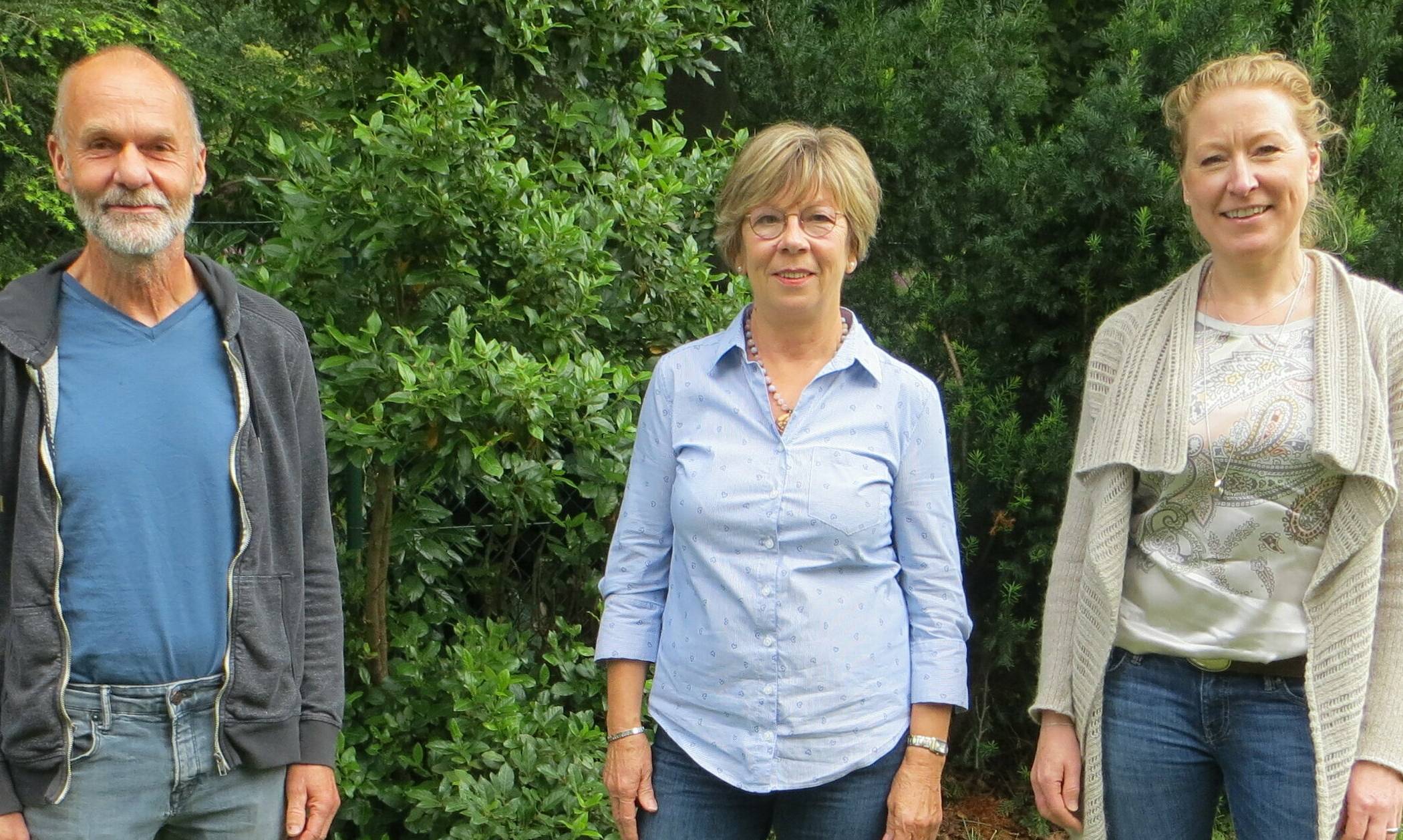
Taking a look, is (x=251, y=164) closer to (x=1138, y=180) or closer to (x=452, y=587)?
(x=452, y=587)

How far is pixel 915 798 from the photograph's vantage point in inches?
96.0

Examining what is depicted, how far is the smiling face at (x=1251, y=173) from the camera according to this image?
2.44 meters

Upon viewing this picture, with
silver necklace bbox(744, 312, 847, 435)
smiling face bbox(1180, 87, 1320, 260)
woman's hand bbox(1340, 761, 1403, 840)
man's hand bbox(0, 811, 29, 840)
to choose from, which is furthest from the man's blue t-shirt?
woman's hand bbox(1340, 761, 1403, 840)

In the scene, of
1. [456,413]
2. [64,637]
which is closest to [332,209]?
[456,413]

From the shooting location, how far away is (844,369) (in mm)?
2572

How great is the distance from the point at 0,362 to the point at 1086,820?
2106 mm

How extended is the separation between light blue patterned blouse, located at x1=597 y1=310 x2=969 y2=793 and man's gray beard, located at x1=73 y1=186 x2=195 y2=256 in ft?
3.09

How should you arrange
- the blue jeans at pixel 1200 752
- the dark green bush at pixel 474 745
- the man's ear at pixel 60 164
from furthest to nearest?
1. the dark green bush at pixel 474 745
2. the man's ear at pixel 60 164
3. the blue jeans at pixel 1200 752

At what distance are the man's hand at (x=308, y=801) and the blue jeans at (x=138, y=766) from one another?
0.44 feet

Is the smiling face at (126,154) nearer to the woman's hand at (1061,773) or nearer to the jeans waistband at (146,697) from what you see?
the jeans waistband at (146,697)

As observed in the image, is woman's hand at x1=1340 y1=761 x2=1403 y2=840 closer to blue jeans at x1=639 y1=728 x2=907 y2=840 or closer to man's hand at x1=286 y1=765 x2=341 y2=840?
blue jeans at x1=639 y1=728 x2=907 y2=840

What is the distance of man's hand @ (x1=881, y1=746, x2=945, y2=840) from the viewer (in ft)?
7.99

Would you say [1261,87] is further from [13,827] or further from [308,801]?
[13,827]

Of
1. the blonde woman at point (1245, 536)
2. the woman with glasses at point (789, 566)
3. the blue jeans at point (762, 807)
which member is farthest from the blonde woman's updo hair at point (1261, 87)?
the blue jeans at point (762, 807)
